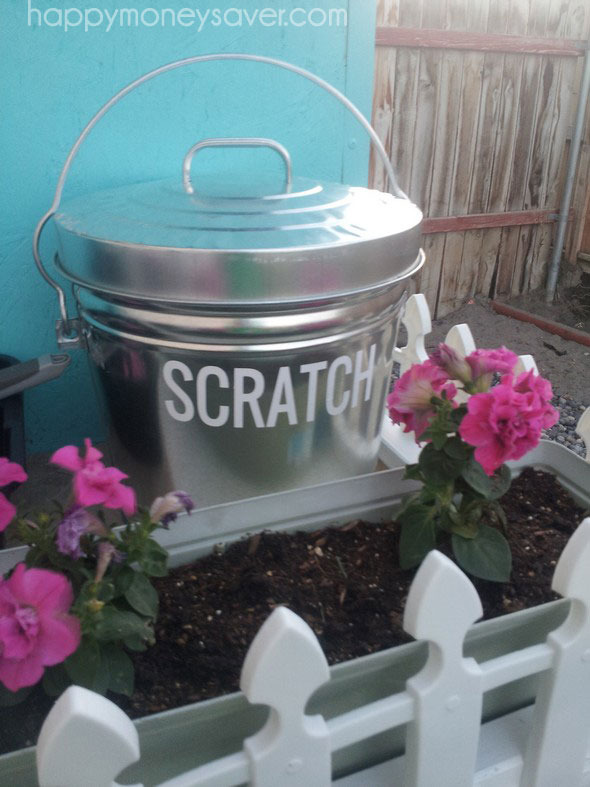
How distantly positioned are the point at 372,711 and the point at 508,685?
230 mm

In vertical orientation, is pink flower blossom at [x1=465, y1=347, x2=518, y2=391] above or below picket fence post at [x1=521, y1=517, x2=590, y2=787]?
above

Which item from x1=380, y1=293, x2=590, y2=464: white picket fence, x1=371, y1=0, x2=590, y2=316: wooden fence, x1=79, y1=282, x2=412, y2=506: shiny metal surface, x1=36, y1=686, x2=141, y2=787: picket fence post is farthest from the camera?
x1=371, y1=0, x2=590, y2=316: wooden fence

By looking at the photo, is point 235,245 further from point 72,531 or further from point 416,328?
point 416,328

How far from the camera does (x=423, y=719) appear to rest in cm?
70

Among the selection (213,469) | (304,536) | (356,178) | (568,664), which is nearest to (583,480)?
(568,664)

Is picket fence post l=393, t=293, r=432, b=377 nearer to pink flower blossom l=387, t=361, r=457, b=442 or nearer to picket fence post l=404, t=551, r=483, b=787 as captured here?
pink flower blossom l=387, t=361, r=457, b=442

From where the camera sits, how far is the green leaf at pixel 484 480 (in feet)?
2.62

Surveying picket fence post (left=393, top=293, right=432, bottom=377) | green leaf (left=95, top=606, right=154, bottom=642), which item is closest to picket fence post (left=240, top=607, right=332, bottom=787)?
green leaf (left=95, top=606, right=154, bottom=642)

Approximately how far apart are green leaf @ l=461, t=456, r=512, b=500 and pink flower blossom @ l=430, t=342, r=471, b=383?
0.33ft

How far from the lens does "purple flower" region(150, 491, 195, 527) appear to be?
0.67 metres

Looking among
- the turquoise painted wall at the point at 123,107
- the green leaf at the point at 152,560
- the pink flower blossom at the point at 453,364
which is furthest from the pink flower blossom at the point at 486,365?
the turquoise painted wall at the point at 123,107

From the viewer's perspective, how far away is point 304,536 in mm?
929

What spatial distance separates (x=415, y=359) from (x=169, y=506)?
100cm

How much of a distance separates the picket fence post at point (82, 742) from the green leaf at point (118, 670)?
11 cm
